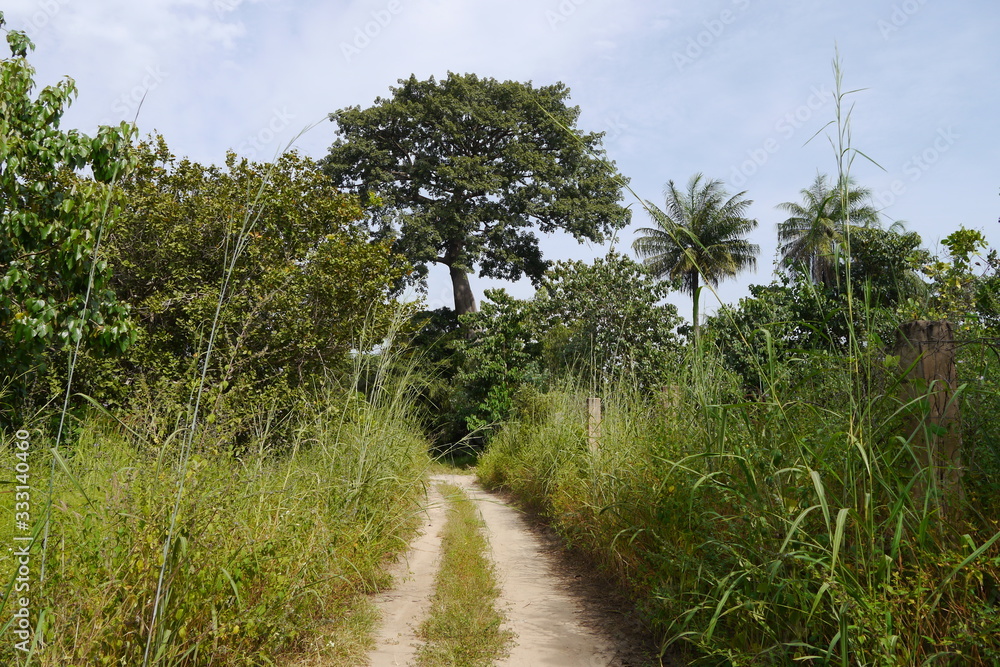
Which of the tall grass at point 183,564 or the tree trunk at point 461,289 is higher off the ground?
the tree trunk at point 461,289

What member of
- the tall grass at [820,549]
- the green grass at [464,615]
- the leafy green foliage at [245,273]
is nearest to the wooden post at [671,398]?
the tall grass at [820,549]

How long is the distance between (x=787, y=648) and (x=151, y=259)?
402 inches

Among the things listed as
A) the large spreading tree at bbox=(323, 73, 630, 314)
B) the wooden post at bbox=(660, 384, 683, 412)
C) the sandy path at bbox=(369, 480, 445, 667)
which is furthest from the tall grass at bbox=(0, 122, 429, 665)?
the large spreading tree at bbox=(323, 73, 630, 314)

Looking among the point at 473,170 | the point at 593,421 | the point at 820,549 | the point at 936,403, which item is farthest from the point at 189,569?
the point at 473,170

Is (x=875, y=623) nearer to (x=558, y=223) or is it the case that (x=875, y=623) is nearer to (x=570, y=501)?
(x=570, y=501)

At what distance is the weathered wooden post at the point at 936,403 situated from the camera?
2.43m

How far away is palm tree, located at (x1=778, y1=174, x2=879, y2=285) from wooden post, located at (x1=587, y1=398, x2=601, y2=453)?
251 cm

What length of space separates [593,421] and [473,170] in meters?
17.1

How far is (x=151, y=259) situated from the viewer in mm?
9953

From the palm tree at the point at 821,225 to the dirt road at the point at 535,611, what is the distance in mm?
2291

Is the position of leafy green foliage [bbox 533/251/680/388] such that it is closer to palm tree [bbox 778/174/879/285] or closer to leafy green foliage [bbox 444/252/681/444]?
leafy green foliage [bbox 444/252/681/444]

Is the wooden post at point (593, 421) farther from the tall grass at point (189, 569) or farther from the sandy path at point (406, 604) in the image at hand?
the tall grass at point (189, 569)

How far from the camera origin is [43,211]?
6.21 m

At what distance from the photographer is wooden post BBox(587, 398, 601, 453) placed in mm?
6604
